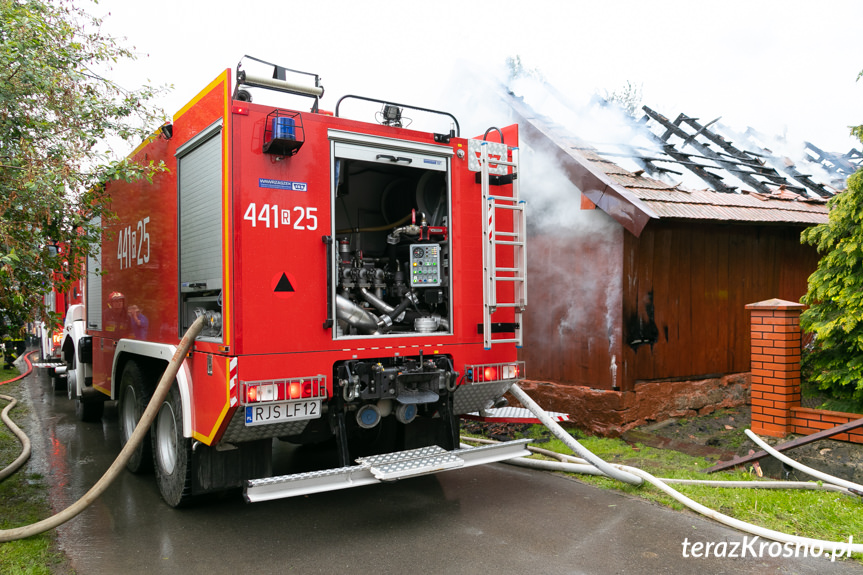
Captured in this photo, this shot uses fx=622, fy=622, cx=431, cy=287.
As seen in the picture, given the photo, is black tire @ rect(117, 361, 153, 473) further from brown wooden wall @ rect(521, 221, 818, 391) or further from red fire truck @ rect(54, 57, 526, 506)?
brown wooden wall @ rect(521, 221, 818, 391)

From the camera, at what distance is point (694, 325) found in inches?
310

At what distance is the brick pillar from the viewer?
19.0 ft

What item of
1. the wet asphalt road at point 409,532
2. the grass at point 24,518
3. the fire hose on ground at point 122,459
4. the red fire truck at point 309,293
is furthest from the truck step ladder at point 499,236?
the grass at point 24,518

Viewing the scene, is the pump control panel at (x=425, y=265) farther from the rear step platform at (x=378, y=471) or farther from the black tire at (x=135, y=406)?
the black tire at (x=135, y=406)

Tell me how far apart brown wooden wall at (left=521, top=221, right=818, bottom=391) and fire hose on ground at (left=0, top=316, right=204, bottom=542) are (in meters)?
4.73

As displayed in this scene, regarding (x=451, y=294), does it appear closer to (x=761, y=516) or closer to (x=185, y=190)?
(x=185, y=190)

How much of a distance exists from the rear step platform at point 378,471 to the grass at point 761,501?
1239 millimetres

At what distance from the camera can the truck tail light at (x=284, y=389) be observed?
4.15 metres

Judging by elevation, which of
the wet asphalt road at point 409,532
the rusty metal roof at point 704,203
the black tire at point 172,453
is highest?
the rusty metal roof at point 704,203

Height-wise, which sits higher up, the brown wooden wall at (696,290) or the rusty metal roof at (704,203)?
the rusty metal roof at (704,203)

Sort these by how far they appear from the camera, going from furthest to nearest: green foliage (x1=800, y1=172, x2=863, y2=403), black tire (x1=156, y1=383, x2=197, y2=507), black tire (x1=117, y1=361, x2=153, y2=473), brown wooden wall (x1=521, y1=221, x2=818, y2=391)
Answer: brown wooden wall (x1=521, y1=221, x2=818, y2=391) → black tire (x1=117, y1=361, x2=153, y2=473) → green foliage (x1=800, y1=172, x2=863, y2=403) → black tire (x1=156, y1=383, x2=197, y2=507)

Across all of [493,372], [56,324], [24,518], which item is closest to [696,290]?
[493,372]

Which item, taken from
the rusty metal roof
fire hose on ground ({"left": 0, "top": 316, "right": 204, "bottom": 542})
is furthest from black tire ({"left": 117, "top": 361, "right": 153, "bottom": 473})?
the rusty metal roof

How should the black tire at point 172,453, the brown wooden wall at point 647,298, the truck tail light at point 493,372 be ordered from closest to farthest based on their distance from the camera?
1. the black tire at point 172,453
2. the truck tail light at point 493,372
3. the brown wooden wall at point 647,298
